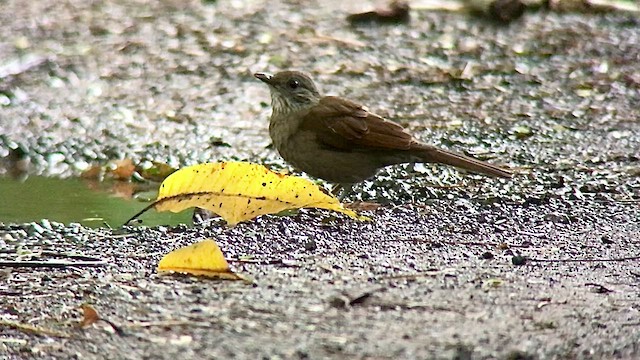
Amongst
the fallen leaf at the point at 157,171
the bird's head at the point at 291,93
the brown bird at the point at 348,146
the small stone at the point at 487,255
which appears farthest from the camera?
the fallen leaf at the point at 157,171

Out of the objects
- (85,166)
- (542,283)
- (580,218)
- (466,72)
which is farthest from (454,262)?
(466,72)

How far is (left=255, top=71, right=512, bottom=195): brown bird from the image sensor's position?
6.64m

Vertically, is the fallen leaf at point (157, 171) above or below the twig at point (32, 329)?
below

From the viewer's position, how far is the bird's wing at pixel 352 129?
6.64 metres

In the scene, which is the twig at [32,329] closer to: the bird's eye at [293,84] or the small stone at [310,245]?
the small stone at [310,245]

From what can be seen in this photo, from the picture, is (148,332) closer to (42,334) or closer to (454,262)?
(42,334)

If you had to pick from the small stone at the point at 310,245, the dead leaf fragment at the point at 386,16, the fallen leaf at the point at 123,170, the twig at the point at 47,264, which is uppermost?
the twig at the point at 47,264

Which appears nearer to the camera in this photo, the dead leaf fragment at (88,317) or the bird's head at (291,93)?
the dead leaf fragment at (88,317)

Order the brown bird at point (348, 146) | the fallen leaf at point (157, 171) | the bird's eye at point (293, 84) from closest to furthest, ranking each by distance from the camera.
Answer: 1. the brown bird at point (348, 146)
2. the bird's eye at point (293, 84)
3. the fallen leaf at point (157, 171)

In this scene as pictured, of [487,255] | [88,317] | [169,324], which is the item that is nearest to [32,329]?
[88,317]

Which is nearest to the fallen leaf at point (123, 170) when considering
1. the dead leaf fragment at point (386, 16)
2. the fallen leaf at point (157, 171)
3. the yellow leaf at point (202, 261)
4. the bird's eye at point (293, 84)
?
the fallen leaf at point (157, 171)

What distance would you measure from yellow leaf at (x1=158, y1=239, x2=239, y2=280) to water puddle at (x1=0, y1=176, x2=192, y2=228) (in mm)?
1209

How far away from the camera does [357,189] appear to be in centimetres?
710

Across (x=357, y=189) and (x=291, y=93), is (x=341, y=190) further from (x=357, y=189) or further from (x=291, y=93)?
(x=291, y=93)
